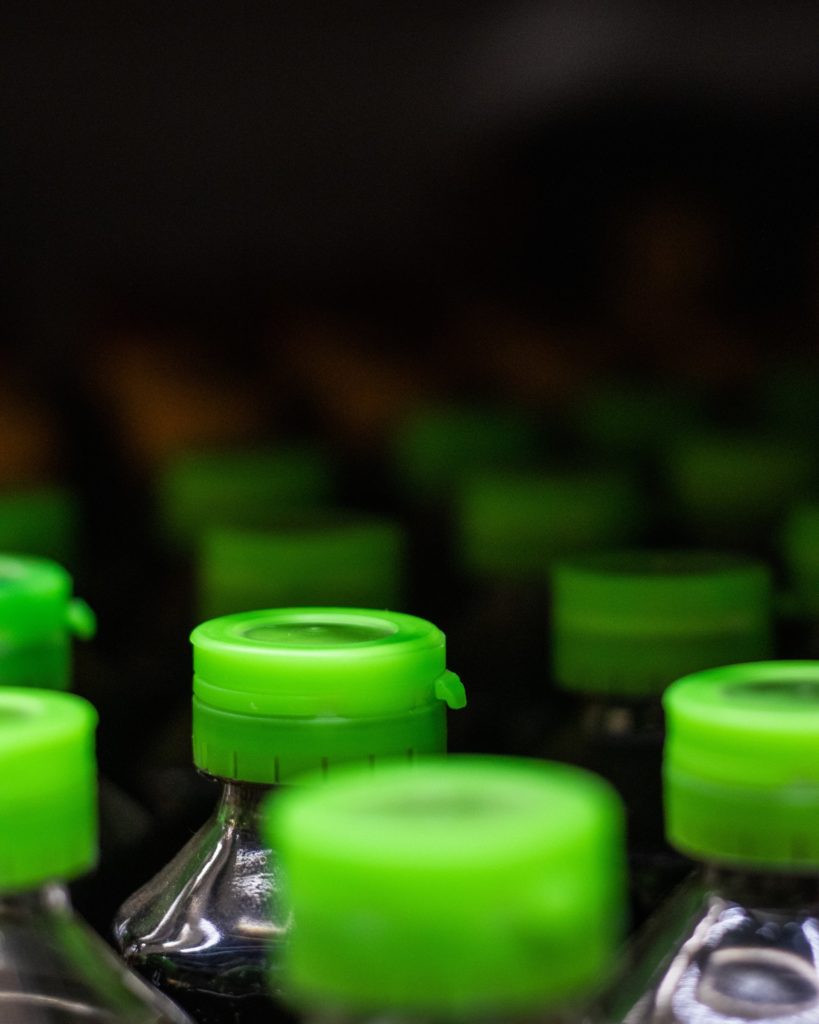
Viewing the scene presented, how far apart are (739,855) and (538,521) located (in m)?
0.44

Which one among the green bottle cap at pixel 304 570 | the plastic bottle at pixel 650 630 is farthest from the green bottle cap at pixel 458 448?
the plastic bottle at pixel 650 630

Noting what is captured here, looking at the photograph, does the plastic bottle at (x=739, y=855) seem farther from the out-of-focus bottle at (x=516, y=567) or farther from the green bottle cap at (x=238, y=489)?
the green bottle cap at (x=238, y=489)

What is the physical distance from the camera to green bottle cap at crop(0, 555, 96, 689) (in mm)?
616

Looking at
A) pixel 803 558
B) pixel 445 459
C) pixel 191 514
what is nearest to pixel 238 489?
pixel 191 514

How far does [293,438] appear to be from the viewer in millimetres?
1221

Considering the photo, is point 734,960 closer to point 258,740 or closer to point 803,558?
point 258,740

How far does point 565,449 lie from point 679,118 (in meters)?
0.23

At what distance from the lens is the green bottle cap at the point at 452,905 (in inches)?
14.0

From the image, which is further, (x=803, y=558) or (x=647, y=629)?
(x=803, y=558)

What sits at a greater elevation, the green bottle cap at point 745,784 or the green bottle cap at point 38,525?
the green bottle cap at point 745,784

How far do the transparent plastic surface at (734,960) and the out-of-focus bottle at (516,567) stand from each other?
12.9 inches

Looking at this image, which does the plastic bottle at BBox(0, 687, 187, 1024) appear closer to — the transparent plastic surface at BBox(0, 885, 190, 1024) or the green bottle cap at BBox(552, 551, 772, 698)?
the transparent plastic surface at BBox(0, 885, 190, 1024)

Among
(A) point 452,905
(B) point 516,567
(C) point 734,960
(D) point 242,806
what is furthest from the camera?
(B) point 516,567

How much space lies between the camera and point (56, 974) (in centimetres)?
51
